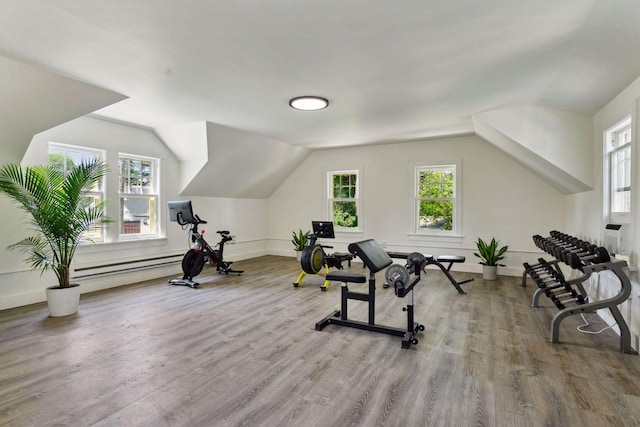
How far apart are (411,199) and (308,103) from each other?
141 inches

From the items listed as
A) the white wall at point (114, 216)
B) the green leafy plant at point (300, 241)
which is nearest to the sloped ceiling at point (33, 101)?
the white wall at point (114, 216)

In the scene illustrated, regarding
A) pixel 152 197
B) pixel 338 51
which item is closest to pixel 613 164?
pixel 338 51

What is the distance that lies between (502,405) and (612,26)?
264cm

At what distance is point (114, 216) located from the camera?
5234 mm

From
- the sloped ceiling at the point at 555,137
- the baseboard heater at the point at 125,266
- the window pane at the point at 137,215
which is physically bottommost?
the baseboard heater at the point at 125,266

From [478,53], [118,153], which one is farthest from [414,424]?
[118,153]

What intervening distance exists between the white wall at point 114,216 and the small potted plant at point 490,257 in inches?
201

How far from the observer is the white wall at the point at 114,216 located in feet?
13.4

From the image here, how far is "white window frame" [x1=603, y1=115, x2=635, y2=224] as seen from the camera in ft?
10.8

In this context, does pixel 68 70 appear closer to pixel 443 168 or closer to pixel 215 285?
pixel 215 285

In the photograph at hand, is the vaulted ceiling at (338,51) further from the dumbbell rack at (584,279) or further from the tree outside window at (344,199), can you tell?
the tree outside window at (344,199)

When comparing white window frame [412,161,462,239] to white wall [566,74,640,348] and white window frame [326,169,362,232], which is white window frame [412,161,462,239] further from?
white wall [566,74,640,348]

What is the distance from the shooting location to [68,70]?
10.3 feet

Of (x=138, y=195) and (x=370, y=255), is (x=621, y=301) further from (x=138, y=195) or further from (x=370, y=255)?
(x=138, y=195)
